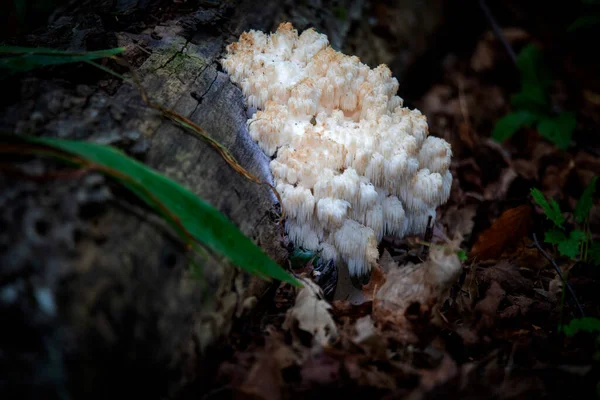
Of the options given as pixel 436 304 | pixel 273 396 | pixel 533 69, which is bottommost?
pixel 273 396

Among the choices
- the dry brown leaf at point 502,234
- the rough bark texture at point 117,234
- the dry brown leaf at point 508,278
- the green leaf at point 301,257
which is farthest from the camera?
the dry brown leaf at point 502,234

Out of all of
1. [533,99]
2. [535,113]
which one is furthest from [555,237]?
[533,99]

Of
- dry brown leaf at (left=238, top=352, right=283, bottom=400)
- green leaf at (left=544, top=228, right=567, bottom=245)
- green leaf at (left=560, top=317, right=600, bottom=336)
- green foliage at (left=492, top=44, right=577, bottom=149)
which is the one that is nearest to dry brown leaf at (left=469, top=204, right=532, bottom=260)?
green leaf at (left=544, top=228, right=567, bottom=245)

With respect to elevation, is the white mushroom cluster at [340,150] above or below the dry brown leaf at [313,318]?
above

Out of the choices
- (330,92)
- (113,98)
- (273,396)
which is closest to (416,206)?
(330,92)

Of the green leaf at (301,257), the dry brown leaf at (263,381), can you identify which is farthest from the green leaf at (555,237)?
the dry brown leaf at (263,381)

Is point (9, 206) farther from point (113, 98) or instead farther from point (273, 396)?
point (273, 396)

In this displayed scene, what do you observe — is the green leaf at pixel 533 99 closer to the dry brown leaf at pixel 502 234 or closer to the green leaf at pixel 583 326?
the dry brown leaf at pixel 502 234
